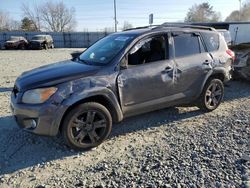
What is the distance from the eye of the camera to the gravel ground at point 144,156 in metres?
3.65

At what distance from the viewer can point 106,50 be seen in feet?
17.0

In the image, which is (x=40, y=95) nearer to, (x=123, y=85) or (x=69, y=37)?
→ (x=123, y=85)

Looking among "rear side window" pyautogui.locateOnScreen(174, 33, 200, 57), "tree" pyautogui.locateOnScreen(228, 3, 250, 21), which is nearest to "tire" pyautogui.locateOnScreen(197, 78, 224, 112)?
"rear side window" pyautogui.locateOnScreen(174, 33, 200, 57)

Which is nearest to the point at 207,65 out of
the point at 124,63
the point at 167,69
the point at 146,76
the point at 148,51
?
the point at 167,69

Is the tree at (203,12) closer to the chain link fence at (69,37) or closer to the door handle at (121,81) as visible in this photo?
the chain link fence at (69,37)

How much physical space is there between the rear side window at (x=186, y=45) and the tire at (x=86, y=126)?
1888 millimetres

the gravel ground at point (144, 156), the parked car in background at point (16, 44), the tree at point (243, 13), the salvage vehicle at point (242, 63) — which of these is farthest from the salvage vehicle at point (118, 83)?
the tree at point (243, 13)

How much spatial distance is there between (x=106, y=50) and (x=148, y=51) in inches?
29.0

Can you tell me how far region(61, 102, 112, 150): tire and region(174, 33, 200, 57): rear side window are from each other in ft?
6.19

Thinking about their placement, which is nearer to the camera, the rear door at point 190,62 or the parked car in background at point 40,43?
the rear door at point 190,62

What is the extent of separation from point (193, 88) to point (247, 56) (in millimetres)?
3798

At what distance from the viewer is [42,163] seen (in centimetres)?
414

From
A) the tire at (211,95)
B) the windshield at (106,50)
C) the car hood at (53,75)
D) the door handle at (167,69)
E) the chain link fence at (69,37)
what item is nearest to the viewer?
the car hood at (53,75)

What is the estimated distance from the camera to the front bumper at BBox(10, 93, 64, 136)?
13.6 feet
